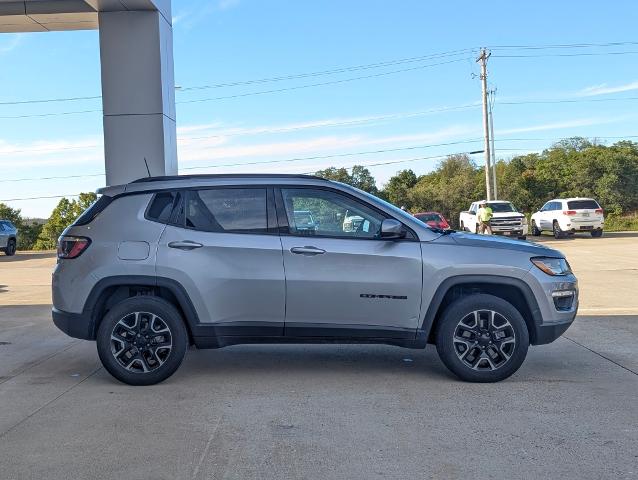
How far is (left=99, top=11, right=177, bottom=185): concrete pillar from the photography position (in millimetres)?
12898

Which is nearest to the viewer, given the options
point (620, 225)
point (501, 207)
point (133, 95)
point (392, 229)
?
point (392, 229)

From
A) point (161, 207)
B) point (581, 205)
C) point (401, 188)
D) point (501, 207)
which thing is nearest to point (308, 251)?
point (161, 207)

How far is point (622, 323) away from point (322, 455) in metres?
6.13

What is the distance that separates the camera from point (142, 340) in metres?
5.98

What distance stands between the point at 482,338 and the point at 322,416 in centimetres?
174

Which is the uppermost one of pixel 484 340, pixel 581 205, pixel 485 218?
pixel 581 205

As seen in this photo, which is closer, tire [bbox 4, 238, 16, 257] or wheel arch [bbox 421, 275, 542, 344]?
wheel arch [bbox 421, 275, 542, 344]

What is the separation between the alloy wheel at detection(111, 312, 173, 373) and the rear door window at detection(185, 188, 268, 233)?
94 centimetres

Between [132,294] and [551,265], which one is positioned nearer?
[551,265]

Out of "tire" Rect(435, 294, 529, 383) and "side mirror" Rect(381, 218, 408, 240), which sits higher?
"side mirror" Rect(381, 218, 408, 240)

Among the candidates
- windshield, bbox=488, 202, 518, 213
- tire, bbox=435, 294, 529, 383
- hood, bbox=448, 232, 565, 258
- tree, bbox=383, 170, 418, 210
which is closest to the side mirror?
hood, bbox=448, 232, 565, 258

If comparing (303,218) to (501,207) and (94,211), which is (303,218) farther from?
(501,207)

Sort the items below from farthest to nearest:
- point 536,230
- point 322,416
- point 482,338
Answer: point 536,230 < point 482,338 < point 322,416

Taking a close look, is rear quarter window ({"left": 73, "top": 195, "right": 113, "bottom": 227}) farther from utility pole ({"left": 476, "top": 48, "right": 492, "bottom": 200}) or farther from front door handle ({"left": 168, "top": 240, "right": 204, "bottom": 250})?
utility pole ({"left": 476, "top": 48, "right": 492, "bottom": 200})
